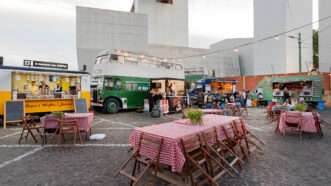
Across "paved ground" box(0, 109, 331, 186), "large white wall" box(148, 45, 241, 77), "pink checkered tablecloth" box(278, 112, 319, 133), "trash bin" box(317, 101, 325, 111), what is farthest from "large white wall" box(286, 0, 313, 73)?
"paved ground" box(0, 109, 331, 186)

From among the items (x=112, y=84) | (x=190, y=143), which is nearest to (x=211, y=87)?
(x=112, y=84)

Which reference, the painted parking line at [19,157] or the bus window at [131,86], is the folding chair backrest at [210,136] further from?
the bus window at [131,86]

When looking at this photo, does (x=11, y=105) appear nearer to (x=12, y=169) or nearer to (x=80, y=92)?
(x=80, y=92)

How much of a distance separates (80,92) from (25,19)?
9066 millimetres

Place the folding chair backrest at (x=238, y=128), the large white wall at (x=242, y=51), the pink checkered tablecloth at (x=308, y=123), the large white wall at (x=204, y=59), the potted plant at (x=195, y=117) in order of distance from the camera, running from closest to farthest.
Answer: the potted plant at (x=195, y=117), the folding chair backrest at (x=238, y=128), the pink checkered tablecloth at (x=308, y=123), the large white wall at (x=204, y=59), the large white wall at (x=242, y=51)

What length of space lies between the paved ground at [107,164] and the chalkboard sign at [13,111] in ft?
9.68

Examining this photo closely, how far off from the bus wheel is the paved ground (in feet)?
20.6

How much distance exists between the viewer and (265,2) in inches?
931

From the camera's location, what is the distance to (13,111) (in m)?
8.05

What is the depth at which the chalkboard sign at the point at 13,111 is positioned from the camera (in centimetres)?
789

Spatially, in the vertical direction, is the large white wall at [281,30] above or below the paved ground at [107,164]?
above

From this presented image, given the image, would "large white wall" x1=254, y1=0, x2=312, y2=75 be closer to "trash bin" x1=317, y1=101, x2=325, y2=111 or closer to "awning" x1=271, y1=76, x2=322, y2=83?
"awning" x1=271, y1=76, x2=322, y2=83

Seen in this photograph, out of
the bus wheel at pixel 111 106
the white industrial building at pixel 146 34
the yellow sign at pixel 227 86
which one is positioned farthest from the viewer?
the white industrial building at pixel 146 34

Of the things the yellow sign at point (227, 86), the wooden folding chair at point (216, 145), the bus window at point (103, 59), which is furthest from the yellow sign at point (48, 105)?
the yellow sign at point (227, 86)
